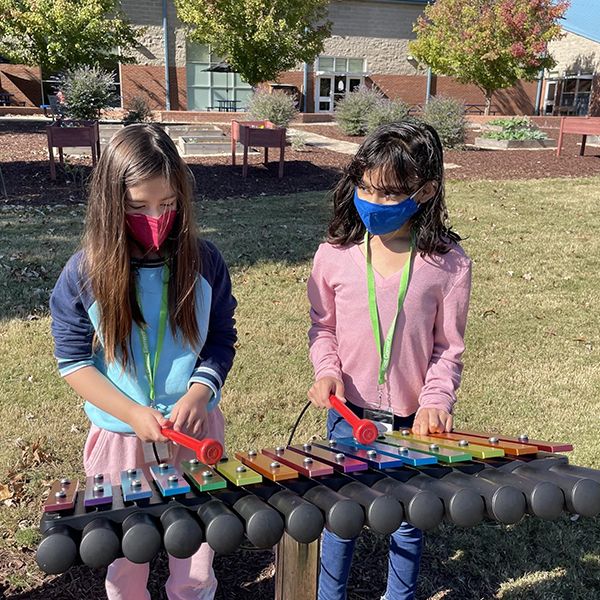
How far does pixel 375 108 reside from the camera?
18172mm

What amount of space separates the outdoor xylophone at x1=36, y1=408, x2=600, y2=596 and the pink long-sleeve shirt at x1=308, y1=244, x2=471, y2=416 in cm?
56

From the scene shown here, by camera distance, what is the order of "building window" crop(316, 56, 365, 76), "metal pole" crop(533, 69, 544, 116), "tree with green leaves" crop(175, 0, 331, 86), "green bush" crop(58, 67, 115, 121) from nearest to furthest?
"green bush" crop(58, 67, 115, 121) → "tree with green leaves" crop(175, 0, 331, 86) → "building window" crop(316, 56, 365, 76) → "metal pole" crop(533, 69, 544, 116)

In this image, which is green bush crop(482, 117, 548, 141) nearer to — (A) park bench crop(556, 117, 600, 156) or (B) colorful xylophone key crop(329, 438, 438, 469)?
(A) park bench crop(556, 117, 600, 156)

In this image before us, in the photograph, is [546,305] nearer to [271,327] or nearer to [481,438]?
[271,327]

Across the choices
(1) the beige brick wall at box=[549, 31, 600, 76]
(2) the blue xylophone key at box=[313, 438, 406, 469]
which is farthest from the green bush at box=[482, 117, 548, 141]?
(1) the beige brick wall at box=[549, 31, 600, 76]

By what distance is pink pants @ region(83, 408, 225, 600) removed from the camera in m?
2.21

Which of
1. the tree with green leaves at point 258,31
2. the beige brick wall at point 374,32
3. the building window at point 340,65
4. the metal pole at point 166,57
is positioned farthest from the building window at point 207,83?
the tree with green leaves at point 258,31

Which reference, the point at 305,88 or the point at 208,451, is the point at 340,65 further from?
the point at 208,451

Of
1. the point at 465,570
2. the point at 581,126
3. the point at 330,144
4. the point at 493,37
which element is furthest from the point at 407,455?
the point at 493,37

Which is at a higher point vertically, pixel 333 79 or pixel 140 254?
pixel 333 79

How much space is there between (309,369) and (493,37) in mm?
26277

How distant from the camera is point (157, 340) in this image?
2.16m

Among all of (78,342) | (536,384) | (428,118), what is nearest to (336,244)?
(78,342)

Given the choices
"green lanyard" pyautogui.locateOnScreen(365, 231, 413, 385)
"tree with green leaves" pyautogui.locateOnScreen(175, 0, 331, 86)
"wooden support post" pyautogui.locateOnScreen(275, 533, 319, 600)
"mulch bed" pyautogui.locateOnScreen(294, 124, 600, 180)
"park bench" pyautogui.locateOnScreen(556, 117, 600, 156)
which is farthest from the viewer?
"tree with green leaves" pyautogui.locateOnScreen(175, 0, 331, 86)
